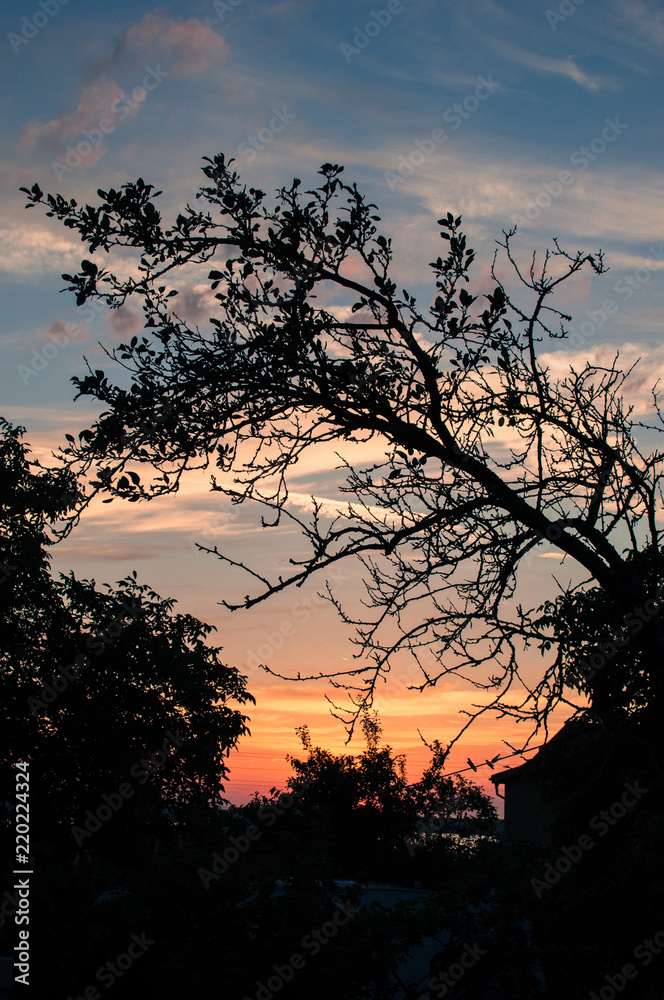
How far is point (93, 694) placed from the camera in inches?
837

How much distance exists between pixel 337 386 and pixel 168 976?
5.46m

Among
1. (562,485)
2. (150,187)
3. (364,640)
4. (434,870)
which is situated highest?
(150,187)

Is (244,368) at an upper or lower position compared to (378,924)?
upper

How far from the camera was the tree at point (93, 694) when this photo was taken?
1994 cm

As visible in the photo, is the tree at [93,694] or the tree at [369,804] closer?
the tree at [93,694]

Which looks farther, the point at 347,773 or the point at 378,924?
the point at 347,773

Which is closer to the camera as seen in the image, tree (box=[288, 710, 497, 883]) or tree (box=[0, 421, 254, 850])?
tree (box=[0, 421, 254, 850])

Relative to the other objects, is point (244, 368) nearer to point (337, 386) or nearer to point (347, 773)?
point (337, 386)

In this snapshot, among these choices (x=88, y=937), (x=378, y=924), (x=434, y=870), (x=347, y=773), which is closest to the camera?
(x=88, y=937)

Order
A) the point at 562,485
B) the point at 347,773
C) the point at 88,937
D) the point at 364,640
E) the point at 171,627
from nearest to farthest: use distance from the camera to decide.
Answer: the point at 364,640 < the point at 562,485 < the point at 88,937 < the point at 171,627 < the point at 347,773

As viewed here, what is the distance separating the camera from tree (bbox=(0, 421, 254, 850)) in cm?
1994

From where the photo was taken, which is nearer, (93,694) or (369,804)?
(93,694)

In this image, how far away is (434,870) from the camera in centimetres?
3409

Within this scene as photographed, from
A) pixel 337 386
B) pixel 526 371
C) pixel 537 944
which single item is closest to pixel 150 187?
pixel 337 386
